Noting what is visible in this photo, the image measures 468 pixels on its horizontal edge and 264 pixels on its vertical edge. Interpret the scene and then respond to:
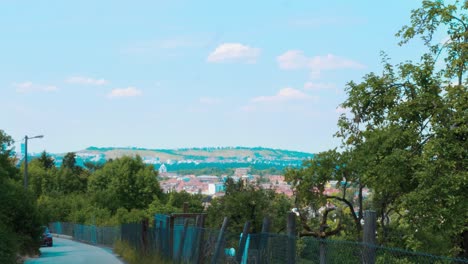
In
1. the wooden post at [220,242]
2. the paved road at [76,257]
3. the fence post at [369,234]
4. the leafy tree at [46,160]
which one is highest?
the leafy tree at [46,160]

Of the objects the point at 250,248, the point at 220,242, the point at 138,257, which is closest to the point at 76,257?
the point at 138,257

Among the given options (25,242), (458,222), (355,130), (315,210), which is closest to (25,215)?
(25,242)

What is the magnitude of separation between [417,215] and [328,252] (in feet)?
49.9

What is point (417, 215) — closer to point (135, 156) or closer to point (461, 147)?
point (461, 147)

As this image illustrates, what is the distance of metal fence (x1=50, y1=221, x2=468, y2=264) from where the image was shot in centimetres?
1051

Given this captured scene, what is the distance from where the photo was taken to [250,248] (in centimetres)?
1440

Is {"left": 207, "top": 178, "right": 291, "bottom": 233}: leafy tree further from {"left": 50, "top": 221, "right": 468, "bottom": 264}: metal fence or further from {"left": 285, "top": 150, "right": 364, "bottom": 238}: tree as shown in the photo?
{"left": 50, "top": 221, "right": 468, "bottom": 264}: metal fence

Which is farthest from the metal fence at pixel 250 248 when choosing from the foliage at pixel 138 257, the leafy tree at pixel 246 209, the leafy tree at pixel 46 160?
the leafy tree at pixel 46 160

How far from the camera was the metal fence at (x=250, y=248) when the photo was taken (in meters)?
10.5

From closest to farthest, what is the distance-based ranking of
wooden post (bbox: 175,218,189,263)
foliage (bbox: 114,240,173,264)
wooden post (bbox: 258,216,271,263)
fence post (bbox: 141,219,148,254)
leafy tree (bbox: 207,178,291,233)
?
wooden post (bbox: 258,216,271,263) < wooden post (bbox: 175,218,189,263) < foliage (bbox: 114,240,173,264) < fence post (bbox: 141,219,148,254) < leafy tree (bbox: 207,178,291,233)

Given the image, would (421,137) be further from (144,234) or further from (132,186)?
(132,186)

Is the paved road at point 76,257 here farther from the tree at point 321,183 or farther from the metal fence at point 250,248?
the tree at point 321,183

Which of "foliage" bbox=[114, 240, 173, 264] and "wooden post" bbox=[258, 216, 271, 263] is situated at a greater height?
"wooden post" bbox=[258, 216, 271, 263]

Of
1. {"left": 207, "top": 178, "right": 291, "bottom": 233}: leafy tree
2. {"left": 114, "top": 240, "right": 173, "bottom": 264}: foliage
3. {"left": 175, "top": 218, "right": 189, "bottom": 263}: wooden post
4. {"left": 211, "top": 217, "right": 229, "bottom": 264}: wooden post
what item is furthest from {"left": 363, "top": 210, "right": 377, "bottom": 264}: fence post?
{"left": 207, "top": 178, "right": 291, "bottom": 233}: leafy tree
